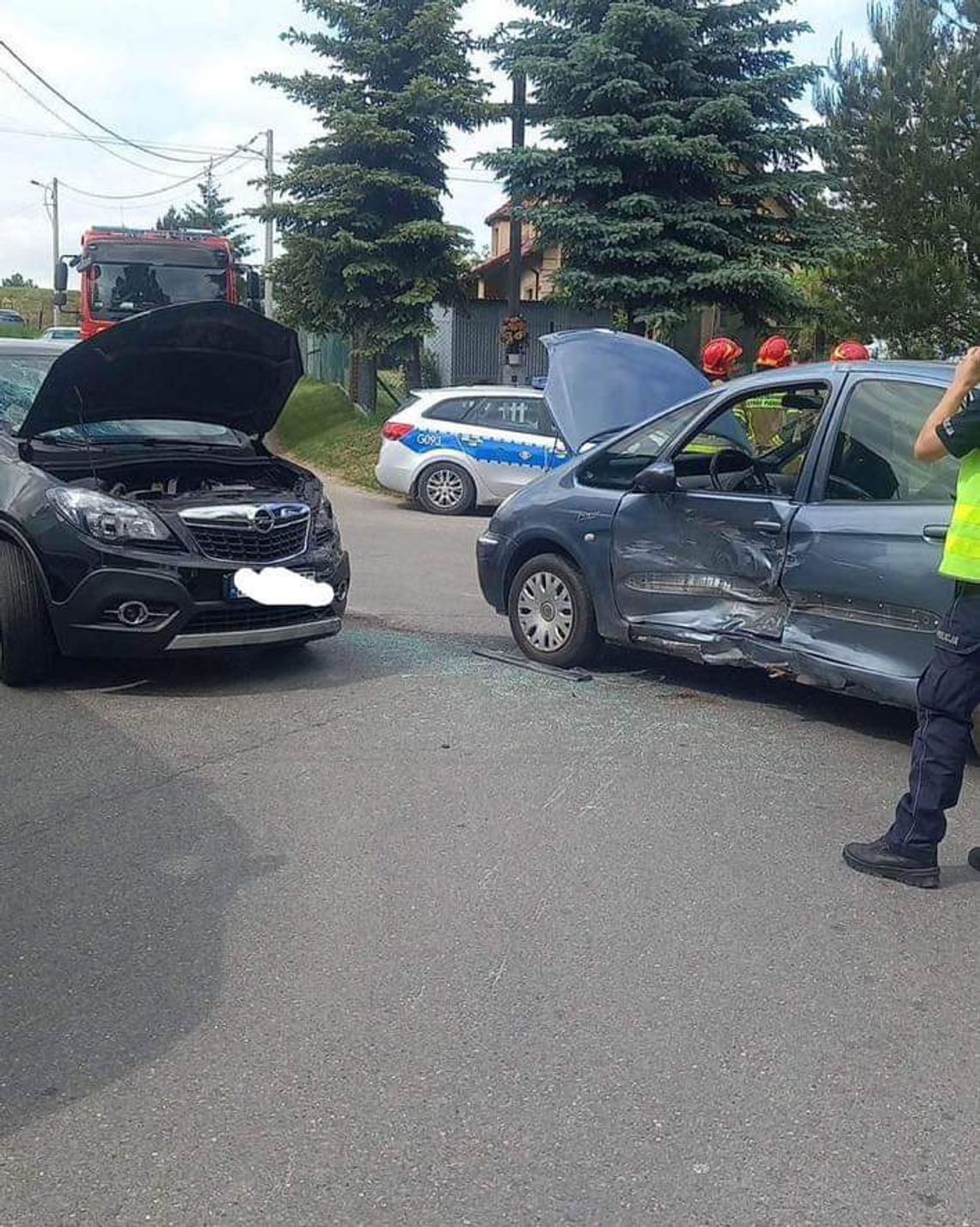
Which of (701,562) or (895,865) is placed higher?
(701,562)

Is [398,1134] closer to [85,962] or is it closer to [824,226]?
[85,962]

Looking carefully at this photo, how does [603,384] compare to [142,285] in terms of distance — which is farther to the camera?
[142,285]

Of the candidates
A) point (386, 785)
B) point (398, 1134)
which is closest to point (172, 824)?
point (386, 785)

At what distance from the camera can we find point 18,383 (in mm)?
7305

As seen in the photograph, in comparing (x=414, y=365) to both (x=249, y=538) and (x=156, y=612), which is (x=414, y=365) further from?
(x=156, y=612)

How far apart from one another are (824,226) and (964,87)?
103 inches

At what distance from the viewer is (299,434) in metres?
24.2

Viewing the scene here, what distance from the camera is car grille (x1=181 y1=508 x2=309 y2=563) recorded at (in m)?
6.27

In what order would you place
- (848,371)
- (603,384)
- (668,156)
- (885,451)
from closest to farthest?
(885,451) → (848,371) → (603,384) → (668,156)

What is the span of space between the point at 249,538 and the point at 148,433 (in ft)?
4.10

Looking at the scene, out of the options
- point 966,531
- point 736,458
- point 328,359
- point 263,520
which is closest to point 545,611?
point 736,458

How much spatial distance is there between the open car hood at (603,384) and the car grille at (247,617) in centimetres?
192

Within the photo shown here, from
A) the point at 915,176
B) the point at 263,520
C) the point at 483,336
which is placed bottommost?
the point at 263,520

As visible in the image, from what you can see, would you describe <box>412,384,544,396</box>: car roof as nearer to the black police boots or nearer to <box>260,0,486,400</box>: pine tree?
<box>260,0,486,400</box>: pine tree
